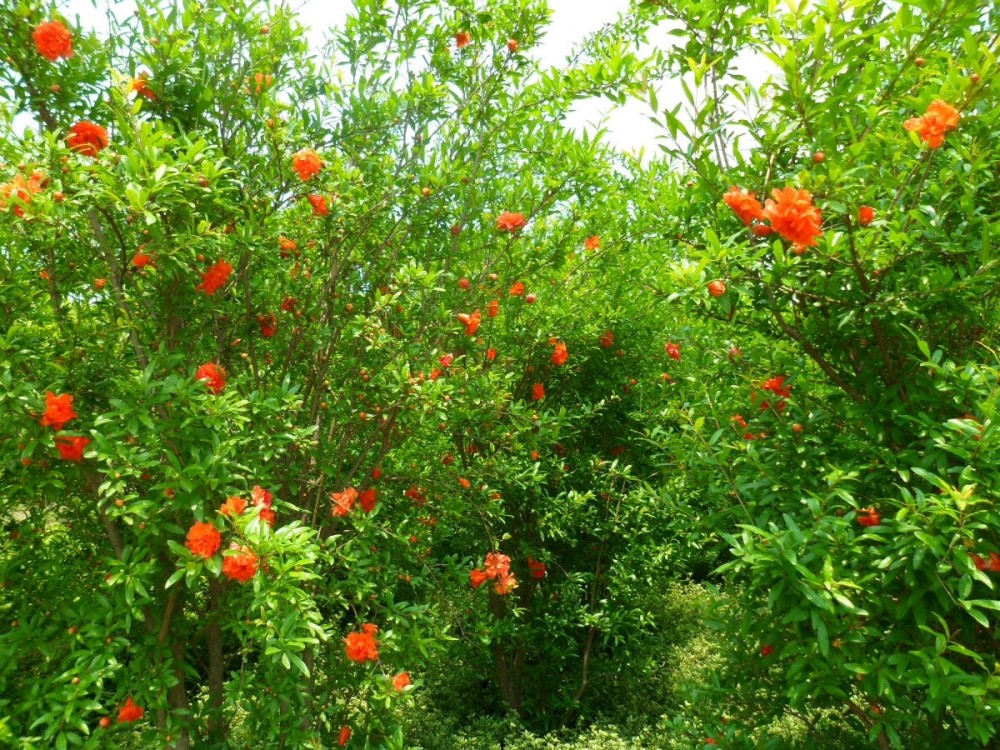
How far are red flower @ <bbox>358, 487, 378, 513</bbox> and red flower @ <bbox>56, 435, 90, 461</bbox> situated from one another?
1.15m

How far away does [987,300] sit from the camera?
2.27 meters

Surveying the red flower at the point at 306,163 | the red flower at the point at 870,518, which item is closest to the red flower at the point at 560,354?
the red flower at the point at 306,163

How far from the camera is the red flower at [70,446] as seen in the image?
7.79 ft

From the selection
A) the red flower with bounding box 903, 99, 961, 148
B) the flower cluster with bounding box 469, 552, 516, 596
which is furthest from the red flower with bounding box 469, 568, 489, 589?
the red flower with bounding box 903, 99, 961, 148

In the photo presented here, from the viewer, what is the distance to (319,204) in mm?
2832

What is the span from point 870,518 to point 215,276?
2.40m

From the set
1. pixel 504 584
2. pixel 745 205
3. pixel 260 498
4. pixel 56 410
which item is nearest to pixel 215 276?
pixel 56 410

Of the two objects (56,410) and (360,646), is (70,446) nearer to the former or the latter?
(56,410)

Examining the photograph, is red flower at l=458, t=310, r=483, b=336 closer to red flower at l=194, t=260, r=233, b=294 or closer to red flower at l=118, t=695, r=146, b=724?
red flower at l=194, t=260, r=233, b=294

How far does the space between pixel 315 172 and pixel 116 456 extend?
1.32 meters

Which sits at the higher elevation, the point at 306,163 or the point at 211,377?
the point at 306,163

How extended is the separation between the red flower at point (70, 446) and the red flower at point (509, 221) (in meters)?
1.98

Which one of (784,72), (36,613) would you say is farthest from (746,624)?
(36,613)

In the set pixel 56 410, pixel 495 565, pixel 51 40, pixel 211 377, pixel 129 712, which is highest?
pixel 51 40
